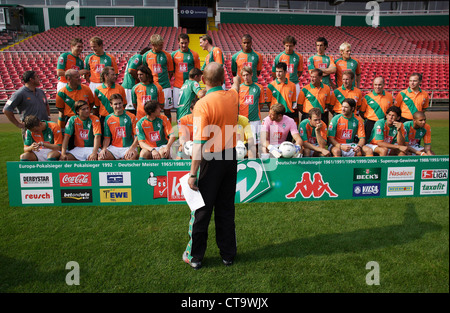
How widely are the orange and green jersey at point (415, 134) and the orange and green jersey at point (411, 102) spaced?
3.17 ft

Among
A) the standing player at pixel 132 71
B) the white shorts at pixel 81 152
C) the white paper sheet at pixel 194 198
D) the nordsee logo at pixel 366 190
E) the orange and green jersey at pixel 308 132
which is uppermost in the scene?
the standing player at pixel 132 71

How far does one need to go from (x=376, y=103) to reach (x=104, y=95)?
5.16 metres

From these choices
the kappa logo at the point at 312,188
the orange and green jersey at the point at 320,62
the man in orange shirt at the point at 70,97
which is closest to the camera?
the kappa logo at the point at 312,188

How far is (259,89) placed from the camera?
239 inches

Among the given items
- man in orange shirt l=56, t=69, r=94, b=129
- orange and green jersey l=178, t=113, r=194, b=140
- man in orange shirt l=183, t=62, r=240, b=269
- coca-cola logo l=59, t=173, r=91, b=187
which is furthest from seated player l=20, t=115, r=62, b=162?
man in orange shirt l=183, t=62, r=240, b=269

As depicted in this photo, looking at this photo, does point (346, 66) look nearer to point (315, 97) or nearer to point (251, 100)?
point (315, 97)

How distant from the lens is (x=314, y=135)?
571 centimetres

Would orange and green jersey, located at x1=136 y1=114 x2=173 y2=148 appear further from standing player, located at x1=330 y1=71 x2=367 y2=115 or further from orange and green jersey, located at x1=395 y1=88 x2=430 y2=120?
orange and green jersey, located at x1=395 y1=88 x2=430 y2=120

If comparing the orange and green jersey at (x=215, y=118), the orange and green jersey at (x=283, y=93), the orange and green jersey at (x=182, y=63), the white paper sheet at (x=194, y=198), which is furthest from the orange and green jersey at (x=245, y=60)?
the white paper sheet at (x=194, y=198)

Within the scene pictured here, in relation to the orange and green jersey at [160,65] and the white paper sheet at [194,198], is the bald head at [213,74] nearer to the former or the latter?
the white paper sheet at [194,198]

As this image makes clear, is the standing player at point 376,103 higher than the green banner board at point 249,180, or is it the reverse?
the standing player at point 376,103

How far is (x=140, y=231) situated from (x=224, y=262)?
1.25m

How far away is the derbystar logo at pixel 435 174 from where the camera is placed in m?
4.89

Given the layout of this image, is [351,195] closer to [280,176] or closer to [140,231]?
[280,176]
